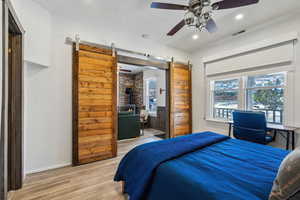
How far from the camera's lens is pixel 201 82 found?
422 centimetres

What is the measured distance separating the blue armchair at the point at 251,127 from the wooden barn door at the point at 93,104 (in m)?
2.54

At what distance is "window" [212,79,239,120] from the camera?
11.7 feet

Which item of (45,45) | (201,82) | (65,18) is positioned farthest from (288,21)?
(45,45)

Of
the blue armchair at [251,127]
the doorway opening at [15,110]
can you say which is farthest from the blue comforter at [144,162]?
the doorway opening at [15,110]

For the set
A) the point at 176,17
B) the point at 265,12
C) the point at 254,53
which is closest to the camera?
the point at 265,12

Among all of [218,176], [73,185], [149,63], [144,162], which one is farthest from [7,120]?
[149,63]

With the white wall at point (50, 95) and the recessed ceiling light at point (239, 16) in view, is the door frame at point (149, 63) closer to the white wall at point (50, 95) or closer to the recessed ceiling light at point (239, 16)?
the white wall at point (50, 95)

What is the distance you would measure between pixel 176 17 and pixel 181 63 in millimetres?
1683

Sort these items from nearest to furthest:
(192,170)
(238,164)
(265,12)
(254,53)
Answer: (192,170) → (238,164) → (265,12) → (254,53)

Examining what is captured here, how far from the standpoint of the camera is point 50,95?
250 centimetres

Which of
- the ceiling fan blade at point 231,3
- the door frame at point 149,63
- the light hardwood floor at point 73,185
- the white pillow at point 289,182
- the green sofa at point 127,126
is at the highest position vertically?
the ceiling fan blade at point 231,3

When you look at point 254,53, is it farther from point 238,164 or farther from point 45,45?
point 45,45

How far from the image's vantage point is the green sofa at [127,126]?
4328 millimetres

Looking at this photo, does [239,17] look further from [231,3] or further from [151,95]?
[151,95]
